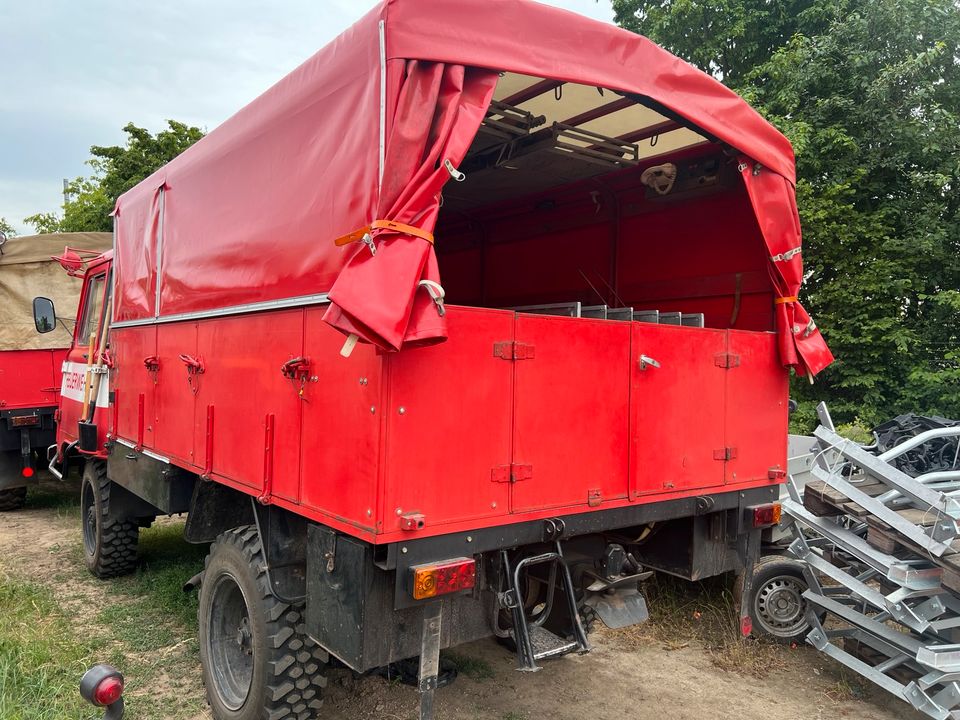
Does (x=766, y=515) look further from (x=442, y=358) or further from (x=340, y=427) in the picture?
(x=340, y=427)

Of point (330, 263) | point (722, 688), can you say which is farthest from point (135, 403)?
point (722, 688)

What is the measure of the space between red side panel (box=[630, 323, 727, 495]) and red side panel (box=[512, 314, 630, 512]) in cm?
10

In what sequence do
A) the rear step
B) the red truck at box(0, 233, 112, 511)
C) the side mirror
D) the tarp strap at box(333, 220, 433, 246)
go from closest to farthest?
the tarp strap at box(333, 220, 433, 246), the rear step, the side mirror, the red truck at box(0, 233, 112, 511)

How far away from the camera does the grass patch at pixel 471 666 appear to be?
161 inches

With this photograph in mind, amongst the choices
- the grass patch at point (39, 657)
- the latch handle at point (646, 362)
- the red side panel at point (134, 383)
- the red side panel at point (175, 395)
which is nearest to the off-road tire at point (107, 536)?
the grass patch at point (39, 657)

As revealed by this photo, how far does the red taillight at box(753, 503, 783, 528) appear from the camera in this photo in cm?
368

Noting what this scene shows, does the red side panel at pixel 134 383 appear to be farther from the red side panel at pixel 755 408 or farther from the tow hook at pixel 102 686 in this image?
the red side panel at pixel 755 408

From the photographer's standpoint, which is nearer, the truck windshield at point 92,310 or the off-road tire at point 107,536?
the off-road tire at point 107,536

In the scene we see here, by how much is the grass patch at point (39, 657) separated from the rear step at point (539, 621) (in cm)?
220

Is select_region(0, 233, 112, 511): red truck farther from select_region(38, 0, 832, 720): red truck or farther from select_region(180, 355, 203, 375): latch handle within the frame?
select_region(180, 355, 203, 375): latch handle

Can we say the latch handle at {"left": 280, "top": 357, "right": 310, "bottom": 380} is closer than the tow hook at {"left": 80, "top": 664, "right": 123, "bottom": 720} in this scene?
No

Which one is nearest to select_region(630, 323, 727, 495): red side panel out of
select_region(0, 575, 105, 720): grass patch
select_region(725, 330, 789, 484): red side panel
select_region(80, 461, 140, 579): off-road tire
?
select_region(725, 330, 789, 484): red side panel

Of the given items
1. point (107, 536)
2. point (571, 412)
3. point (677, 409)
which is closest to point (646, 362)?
point (677, 409)

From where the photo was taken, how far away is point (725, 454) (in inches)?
141
